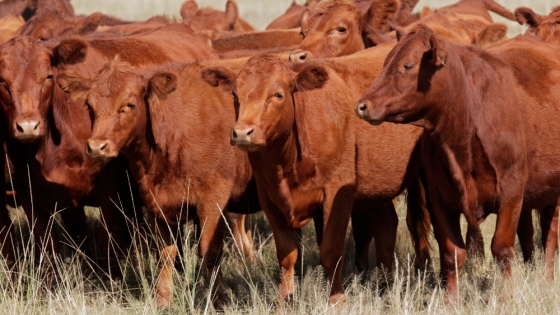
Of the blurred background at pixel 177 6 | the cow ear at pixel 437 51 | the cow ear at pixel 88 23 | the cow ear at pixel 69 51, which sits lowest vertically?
the blurred background at pixel 177 6

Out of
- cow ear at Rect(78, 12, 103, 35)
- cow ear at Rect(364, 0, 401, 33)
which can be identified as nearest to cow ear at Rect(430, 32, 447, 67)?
cow ear at Rect(364, 0, 401, 33)

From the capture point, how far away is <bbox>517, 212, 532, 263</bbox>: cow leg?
311 inches

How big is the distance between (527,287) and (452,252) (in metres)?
0.62

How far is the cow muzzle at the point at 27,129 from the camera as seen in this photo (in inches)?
263

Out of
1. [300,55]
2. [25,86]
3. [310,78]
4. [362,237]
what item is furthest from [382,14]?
[25,86]

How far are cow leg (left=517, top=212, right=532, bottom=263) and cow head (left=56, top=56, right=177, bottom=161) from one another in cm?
294

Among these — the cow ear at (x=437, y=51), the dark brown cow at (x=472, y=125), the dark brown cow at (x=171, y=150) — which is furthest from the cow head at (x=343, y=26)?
the cow ear at (x=437, y=51)

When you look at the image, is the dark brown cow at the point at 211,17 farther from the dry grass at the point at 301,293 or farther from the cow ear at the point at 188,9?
the dry grass at the point at 301,293

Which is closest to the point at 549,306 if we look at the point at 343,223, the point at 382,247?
the point at 343,223

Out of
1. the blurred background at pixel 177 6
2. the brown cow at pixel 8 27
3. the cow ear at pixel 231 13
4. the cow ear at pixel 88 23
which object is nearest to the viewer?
the cow ear at pixel 88 23

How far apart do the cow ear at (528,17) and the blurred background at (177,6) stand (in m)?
17.7

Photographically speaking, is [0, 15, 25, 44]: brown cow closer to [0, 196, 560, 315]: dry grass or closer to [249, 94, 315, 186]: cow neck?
[0, 196, 560, 315]: dry grass

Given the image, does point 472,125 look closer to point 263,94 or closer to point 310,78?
point 310,78

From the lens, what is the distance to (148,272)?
26.4 ft
